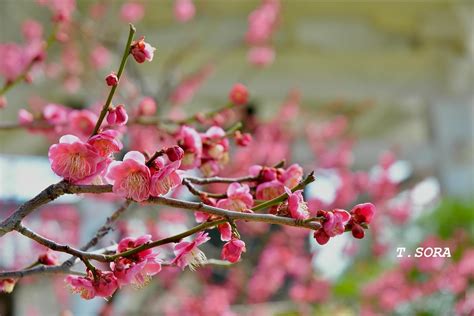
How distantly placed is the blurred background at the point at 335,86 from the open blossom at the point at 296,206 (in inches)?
92.7

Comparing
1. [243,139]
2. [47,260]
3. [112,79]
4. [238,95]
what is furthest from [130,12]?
[112,79]

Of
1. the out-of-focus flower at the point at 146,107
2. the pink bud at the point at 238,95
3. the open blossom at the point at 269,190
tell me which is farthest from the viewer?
the out-of-focus flower at the point at 146,107

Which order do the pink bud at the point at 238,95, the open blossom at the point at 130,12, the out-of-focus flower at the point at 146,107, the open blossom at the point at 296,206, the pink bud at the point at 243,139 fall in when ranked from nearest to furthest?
the open blossom at the point at 296,206 < the pink bud at the point at 243,139 < the pink bud at the point at 238,95 < the out-of-focus flower at the point at 146,107 < the open blossom at the point at 130,12

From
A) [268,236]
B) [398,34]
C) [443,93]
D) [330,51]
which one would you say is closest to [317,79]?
[330,51]

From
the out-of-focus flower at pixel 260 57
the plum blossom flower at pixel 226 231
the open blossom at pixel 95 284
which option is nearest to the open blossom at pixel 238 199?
the plum blossom flower at pixel 226 231

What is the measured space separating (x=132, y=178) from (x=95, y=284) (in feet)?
0.34

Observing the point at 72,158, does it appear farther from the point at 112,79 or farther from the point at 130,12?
the point at 130,12

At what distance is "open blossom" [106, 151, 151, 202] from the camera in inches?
22.0

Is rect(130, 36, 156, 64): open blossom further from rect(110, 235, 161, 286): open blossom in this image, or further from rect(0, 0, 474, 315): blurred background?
rect(0, 0, 474, 315): blurred background

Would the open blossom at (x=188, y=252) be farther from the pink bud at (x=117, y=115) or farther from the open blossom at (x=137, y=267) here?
the pink bud at (x=117, y=115)

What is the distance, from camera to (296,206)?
21.7 inches

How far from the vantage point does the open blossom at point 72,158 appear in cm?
57

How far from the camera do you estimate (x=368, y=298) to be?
11.4 feet

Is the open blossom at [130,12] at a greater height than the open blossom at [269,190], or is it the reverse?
the open blossom at [130,12]
